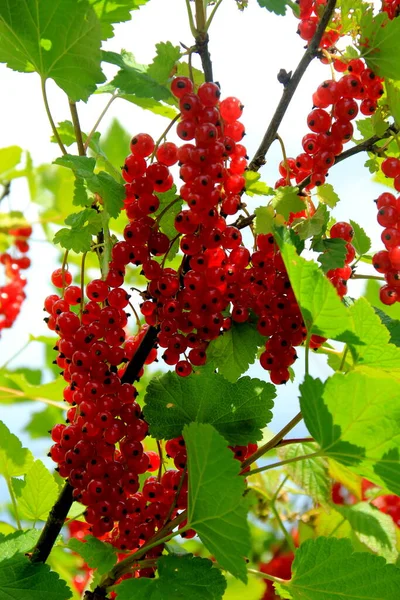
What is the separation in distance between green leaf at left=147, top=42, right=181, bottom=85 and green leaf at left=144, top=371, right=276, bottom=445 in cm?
39

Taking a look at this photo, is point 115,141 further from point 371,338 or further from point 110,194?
point 371,338

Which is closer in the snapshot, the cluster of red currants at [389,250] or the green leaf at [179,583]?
the green leaf at [179,583]

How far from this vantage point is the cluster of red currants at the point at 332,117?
86cm

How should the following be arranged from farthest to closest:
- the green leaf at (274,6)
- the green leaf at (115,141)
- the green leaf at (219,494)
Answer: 1. the green leaf at (115,141)
2. the green leaf at (274,6)
3. the green leaf at (219,494)

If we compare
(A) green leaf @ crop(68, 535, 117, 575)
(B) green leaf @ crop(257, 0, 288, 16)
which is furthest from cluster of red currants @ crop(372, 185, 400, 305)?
(A) green leaf @ crop(68, 535, 117, 575)

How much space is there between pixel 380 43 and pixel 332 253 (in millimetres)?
305

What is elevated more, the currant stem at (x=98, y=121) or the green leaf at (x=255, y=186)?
the currant stem at (x=98, y=121)

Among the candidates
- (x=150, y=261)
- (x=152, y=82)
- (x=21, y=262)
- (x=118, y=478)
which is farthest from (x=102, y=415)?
(x=21, y=262)

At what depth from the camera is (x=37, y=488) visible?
0.98 meters

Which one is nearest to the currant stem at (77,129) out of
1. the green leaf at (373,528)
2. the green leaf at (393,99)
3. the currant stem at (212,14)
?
the currant stem at (212,14)

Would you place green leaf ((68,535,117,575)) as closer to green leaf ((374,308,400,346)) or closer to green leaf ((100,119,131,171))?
green leaf ((374,308,400,346))

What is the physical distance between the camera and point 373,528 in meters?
1.21

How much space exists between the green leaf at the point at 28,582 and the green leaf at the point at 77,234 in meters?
0.39

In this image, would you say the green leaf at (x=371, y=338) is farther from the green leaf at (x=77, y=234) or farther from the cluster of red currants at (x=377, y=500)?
the cluster of red currants at (x=377, y=500)
